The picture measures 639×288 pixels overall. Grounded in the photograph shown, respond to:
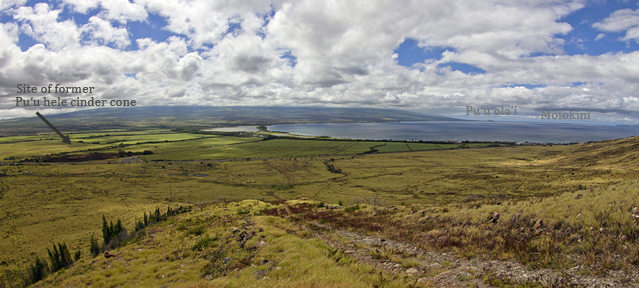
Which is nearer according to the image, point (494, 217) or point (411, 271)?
point (411, 271)

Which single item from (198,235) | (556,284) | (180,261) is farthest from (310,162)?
(556,284)

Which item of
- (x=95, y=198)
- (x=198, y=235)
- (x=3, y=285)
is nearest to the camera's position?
(x=3, y=285)

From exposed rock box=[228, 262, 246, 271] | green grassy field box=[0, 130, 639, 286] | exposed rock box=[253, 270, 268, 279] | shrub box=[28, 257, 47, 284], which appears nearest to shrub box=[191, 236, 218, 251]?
green grassy field box=[0, 130, 639, 286]

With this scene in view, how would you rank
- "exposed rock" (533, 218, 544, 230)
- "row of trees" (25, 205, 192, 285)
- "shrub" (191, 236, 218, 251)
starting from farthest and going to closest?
"row of trees" (25, 205, 192, 285) < "shrub" (191, 236, 218, 251) < "exposed rock" (533, 218, 544, 230)

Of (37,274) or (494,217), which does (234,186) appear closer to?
(37,274)

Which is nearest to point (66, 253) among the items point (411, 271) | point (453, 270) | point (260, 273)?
point (260, 273)

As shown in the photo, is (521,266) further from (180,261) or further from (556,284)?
(180,261)

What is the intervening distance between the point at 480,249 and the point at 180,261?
55.2 ft

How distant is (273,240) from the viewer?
16.8 metres

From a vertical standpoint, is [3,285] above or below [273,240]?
below

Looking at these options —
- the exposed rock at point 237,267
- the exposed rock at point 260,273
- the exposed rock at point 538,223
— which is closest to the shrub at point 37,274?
the exposed rock at point 237,267

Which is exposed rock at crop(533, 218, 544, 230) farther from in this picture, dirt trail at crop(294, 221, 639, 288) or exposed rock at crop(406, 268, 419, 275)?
exposed rock at crop(406, 268, 419, 275)

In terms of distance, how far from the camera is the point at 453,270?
11.3 m

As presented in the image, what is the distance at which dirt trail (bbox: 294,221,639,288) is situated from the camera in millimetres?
8969
